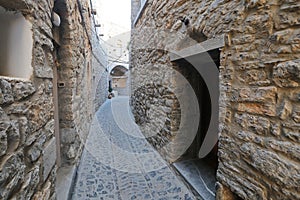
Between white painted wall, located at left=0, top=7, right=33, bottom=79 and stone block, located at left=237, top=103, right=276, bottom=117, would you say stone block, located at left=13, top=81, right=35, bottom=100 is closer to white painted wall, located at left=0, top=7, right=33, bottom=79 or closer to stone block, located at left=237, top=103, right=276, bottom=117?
white painted wall, located at left=0, top=7, right=33, bottom=79

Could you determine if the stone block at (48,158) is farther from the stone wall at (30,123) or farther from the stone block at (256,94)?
the stone block at (256,94)

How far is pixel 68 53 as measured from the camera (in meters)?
2.47

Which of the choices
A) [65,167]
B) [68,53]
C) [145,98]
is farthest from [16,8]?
[145,98]

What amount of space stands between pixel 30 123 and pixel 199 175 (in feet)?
6.60

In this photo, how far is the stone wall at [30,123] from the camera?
32.8 inches

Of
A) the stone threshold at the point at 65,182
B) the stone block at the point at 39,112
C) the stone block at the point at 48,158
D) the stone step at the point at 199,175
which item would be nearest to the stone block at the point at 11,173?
the stone block at the point at 39,112

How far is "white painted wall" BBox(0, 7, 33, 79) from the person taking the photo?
3.56 ft

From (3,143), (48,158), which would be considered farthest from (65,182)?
(3,143)

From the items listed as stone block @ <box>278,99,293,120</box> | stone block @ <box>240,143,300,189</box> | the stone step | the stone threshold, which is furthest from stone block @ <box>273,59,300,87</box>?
the stone threshold

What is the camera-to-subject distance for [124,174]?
2.57 meters

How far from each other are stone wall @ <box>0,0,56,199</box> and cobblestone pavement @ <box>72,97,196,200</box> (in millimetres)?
825

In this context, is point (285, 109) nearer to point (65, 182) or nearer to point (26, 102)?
point (26, 102)

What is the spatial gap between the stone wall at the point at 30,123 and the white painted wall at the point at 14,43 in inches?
1.8

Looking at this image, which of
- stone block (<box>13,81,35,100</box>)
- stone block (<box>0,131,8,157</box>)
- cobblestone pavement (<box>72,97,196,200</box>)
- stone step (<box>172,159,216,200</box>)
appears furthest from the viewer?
cobblestone pavement (<box>72,97,196,200</box>)
